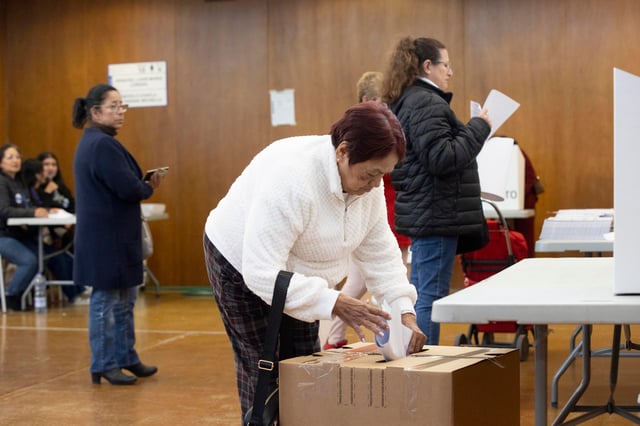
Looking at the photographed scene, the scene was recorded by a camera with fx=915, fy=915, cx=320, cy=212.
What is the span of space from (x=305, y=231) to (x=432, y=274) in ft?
4.99

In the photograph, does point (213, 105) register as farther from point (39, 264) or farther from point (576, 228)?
point (576, 228)

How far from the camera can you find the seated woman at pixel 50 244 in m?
7.86

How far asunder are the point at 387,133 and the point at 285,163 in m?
0.24

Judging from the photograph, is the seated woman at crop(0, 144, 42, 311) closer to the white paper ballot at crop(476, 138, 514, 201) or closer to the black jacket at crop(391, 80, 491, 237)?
the white paper ballot at crop(476, 138, 514, 201)

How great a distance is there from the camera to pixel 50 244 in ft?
25.7

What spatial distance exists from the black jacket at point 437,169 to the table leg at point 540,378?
1370 mm

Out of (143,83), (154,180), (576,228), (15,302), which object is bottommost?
(15,302)

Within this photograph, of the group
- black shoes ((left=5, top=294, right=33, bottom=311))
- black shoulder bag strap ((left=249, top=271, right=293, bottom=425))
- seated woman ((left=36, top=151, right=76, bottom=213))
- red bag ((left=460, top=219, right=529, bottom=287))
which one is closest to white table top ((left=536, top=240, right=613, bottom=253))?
black shoulder bag strap ((left=249, top=271, right=293, bottom=425))

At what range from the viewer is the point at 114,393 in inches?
165

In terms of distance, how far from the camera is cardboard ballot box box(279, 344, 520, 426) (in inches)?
68.4

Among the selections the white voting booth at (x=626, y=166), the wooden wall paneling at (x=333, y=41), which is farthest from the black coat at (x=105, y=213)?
the wooden wall paneling at (x=333, y=41)

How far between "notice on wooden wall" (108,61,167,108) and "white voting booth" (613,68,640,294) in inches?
299

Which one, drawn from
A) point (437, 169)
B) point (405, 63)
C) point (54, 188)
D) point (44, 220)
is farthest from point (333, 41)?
point (437, 169)

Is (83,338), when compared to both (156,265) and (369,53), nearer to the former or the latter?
(156,265)
